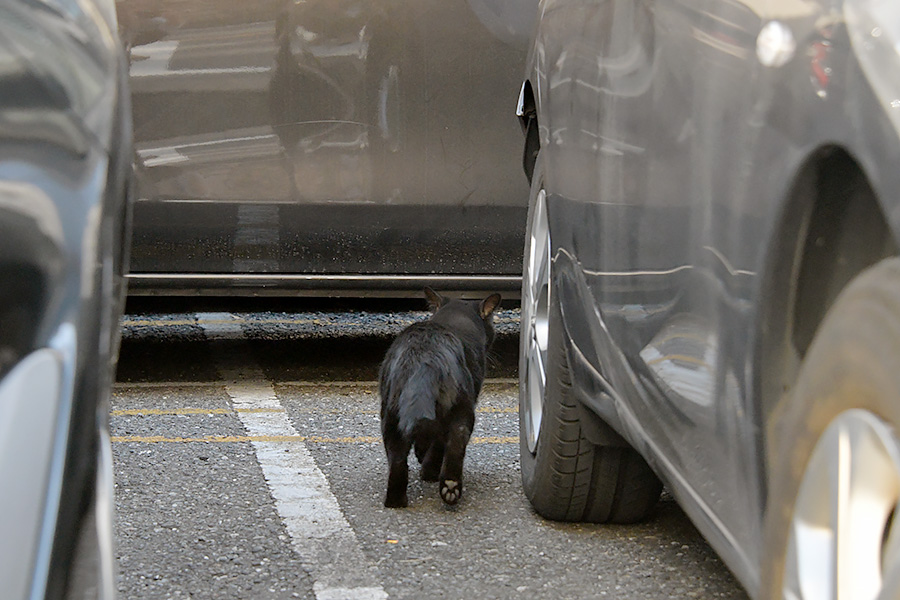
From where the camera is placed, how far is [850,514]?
1184 mm

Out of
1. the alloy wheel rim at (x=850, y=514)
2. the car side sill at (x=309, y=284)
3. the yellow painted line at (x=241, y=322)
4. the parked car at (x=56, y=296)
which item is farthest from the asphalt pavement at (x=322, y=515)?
the alloy wheel rim at (x=850, y=514)

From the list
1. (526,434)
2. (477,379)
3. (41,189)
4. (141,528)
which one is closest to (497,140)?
(477,379)

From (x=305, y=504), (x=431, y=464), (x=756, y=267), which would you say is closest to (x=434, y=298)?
(x=431, y=464)

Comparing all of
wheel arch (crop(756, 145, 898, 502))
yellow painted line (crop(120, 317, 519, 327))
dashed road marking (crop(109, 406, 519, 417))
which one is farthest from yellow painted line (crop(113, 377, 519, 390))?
wheel arch (crop(756, 145, 898, 502))

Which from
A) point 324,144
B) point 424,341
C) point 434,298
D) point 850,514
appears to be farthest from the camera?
point 324,144

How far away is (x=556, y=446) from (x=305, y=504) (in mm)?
865

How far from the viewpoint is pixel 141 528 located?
3.21 metres

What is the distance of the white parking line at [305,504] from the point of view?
2828 mm

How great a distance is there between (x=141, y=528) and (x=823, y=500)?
7.76ft

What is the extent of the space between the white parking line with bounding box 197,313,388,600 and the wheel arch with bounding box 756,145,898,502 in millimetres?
1574

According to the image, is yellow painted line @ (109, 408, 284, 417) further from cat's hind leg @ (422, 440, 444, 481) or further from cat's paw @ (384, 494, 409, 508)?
cat's paw @ (384, 494, 409, 508)

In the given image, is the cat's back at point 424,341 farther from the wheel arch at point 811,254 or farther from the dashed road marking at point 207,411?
the wheel arch at point 811,254

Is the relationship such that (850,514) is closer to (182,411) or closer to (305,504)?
(305,504)

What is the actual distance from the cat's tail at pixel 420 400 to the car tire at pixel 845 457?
2.08 meters
